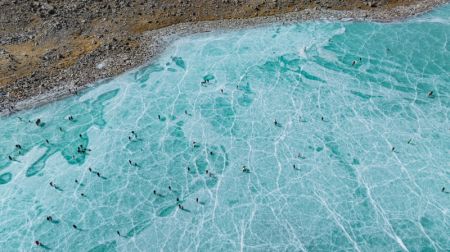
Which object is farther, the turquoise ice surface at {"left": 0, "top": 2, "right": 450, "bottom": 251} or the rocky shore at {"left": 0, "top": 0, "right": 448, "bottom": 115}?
the rocky shore at {"left": 0, "top": 0, "right": 448, "bottom": 115}

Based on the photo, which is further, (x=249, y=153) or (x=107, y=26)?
(x=107, y=26)

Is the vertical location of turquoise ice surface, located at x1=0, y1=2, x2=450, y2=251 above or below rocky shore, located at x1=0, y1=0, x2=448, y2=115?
below

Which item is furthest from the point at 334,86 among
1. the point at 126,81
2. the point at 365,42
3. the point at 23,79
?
the point at 23,79

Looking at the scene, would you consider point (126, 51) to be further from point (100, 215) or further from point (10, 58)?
point (100, 215)

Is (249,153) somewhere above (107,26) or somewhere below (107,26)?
below

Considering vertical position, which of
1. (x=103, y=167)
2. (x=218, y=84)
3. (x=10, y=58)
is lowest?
(x=103, y=167)
